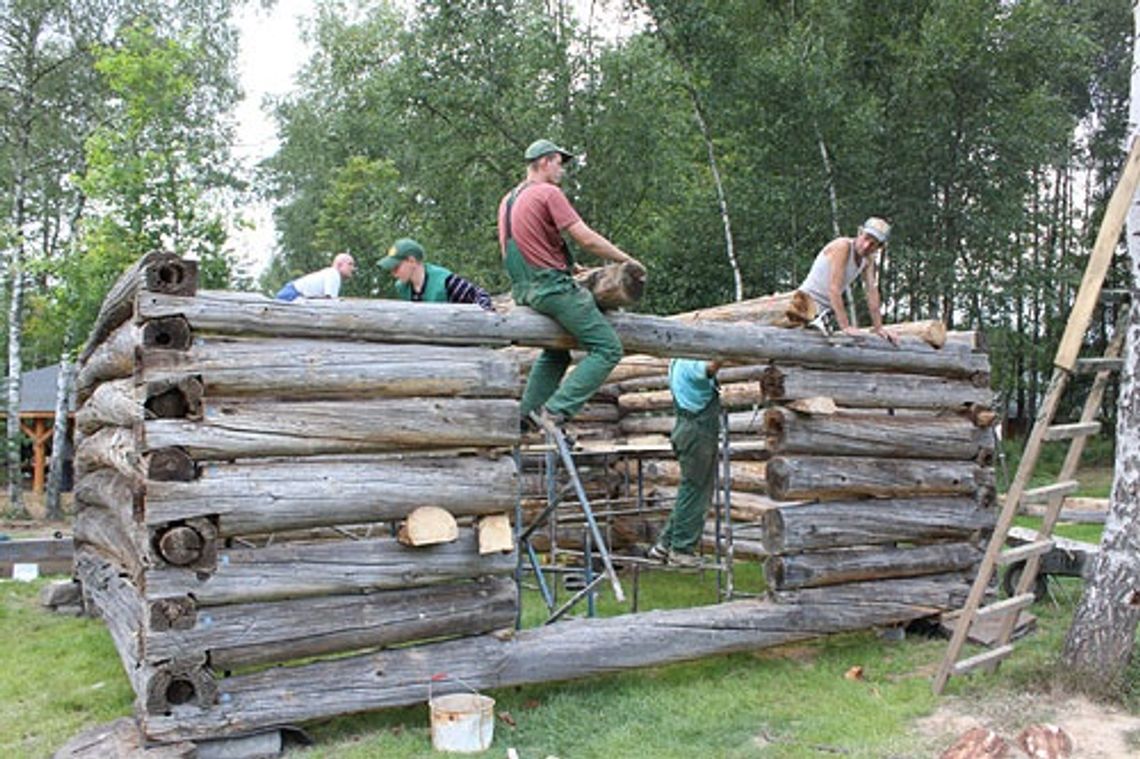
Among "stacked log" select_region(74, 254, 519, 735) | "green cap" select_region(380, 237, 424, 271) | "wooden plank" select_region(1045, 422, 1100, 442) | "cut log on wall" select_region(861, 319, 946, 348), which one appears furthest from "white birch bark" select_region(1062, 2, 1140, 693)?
"green cap" select_region(380, 237, 424, 271)

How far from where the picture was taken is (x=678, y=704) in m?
6.57

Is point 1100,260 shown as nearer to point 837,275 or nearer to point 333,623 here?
point 837,275

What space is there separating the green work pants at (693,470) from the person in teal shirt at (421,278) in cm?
230

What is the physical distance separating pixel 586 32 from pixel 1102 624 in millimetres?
18339

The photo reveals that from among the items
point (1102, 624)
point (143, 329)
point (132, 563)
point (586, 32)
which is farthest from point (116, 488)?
point (586, 32)

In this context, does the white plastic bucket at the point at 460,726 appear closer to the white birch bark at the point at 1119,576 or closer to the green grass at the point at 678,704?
the green grass at the point at 678,704

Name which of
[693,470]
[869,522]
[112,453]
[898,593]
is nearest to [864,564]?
[869,522]

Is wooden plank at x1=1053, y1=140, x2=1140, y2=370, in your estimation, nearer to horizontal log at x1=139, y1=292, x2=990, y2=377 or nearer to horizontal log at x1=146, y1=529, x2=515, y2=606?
horizontal log at x1=139, y1=292, x2=990, y2=377

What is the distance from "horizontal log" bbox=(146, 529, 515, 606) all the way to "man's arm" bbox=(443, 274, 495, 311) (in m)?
1.75

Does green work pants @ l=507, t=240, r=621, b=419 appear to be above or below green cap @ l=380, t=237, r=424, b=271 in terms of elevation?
below

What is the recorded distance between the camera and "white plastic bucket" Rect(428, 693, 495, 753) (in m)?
5.56

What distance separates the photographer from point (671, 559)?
28.7 ft

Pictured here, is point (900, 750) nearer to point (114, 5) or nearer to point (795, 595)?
point (795, 595)

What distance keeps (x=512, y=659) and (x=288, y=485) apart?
1.79 metres
